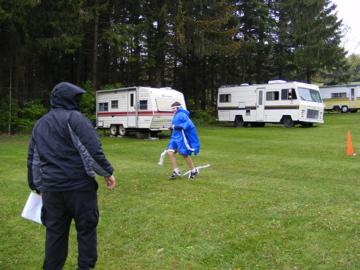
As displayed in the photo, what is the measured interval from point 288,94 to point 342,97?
54.9 feet

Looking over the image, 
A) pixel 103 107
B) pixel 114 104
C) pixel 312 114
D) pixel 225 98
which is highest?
pixel 225 98

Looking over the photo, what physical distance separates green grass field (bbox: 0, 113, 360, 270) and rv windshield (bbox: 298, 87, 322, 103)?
14.5 metres

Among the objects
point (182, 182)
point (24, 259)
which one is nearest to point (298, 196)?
point (182, 182)

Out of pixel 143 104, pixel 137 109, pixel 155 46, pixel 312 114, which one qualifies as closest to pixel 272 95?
pixel 312 114

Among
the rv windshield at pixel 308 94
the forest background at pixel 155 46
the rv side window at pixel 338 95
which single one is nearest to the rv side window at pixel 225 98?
the forest background at pixel 155 46

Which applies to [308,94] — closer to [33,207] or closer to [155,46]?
[155,46]

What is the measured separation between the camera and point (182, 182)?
8.07m

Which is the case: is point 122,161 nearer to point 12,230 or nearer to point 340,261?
point 12,230

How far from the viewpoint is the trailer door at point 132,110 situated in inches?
771

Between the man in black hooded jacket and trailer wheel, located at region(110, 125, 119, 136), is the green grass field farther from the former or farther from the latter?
trailer wheel, located at region(110, 125, 119, 136)

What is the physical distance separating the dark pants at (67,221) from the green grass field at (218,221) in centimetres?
64

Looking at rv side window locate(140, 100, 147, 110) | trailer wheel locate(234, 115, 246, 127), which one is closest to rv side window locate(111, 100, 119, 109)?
rv side window locate(140, 100, 147, 110)

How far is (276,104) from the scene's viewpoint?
79.8ft

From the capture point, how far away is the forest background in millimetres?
21734
